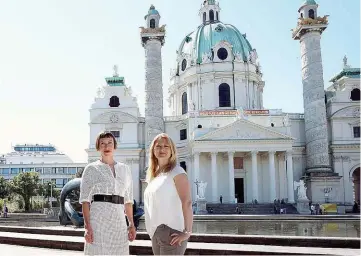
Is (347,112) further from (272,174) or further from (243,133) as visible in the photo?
(243,133)

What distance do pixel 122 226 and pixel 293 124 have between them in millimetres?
50513

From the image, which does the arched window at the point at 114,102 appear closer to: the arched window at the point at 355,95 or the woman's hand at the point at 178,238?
the arched window at the point at 355,95

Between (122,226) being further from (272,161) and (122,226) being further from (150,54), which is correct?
(150,54)

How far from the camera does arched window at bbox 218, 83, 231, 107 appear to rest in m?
57.9

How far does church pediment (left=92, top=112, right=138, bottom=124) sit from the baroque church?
0.12m

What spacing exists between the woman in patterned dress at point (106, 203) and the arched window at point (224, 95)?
52.5m

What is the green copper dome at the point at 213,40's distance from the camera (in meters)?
60.5

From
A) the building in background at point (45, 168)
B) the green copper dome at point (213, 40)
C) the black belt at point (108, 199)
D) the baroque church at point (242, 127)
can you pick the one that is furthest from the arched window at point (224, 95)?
the black belt at point (108, 199)

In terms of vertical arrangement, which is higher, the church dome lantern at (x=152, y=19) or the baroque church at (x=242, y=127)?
the church dome lantern at (x=152, y=19)

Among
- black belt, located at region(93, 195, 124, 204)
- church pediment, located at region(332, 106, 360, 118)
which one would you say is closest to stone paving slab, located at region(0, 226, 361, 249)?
black belt, located at region(93, 195, 124, 204)

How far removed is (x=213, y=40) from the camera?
6084cm

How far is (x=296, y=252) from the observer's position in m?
8.69

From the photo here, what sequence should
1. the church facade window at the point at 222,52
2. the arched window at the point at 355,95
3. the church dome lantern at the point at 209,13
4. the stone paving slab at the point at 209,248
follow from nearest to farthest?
the stone paving slab at the point at 209,248, the arched window at the point at 355,95, the church facade window at the point at 222,52, the church dome lantern at the point at 209,13

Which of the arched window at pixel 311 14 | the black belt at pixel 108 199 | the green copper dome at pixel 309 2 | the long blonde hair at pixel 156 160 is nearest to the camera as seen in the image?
the long blonde hair at pixel 156 160
